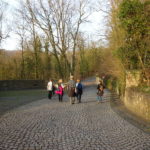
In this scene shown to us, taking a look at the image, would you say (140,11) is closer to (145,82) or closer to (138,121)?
(145,82)

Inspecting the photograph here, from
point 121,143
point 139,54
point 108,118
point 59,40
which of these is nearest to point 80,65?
point 59,40

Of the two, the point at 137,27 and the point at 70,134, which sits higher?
the point at 137,27

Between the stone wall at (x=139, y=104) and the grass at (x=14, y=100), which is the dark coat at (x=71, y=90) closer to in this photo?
the grass at (x=14, y=100)

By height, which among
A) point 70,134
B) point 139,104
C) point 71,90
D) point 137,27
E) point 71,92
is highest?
point 137,27

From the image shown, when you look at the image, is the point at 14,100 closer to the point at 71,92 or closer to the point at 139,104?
the point at 71,92

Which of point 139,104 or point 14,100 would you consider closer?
point 139,104

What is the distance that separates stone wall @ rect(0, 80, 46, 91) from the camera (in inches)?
1196

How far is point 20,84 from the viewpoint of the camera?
105 ft

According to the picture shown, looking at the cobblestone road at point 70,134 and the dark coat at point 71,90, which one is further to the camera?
the dark coat at point 71,90

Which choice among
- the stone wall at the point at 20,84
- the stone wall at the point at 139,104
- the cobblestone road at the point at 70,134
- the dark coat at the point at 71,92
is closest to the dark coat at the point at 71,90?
the dark coat at the point at 71,92

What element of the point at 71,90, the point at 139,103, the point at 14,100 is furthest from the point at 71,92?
the point at 139,103

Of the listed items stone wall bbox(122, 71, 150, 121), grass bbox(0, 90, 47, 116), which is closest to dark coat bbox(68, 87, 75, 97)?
grass bbox(0, 90, 47, 116)

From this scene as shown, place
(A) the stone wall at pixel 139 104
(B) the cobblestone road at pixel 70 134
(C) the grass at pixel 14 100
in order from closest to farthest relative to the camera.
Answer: (B) the cobblestone road at pixel 70 134 → (A) the stone wall at pixel 139 104 → (C) the grass at pixel 14 100

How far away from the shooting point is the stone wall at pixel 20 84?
99.7 feet
